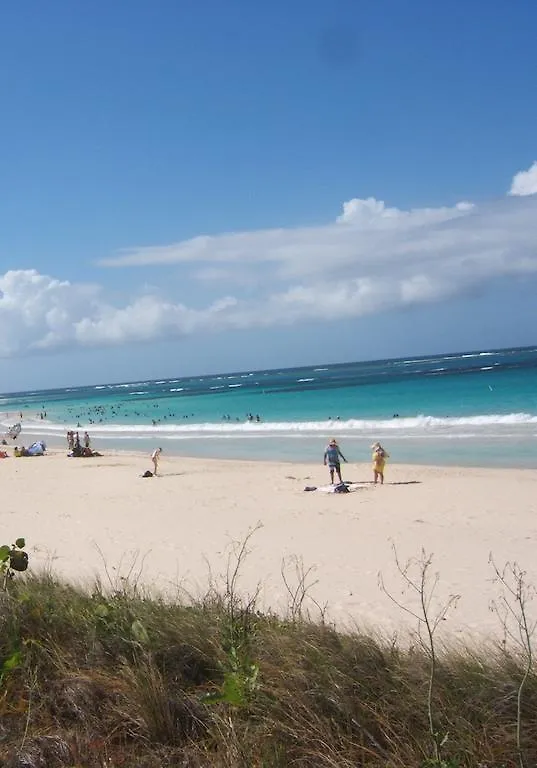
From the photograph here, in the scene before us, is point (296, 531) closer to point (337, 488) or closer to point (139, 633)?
point (337, 488)

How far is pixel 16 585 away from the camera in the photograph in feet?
17.2

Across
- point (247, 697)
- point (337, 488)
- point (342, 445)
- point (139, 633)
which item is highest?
point (139, 633)

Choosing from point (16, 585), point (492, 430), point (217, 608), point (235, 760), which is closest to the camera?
point (235, 760)

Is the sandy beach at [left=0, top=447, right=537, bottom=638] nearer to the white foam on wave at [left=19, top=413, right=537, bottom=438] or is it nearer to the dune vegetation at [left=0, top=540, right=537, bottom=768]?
the dune vegetation at [left=0, top=540, right=537, bottom=768]

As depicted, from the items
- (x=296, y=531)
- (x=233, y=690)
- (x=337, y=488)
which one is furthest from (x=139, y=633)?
(x=337, y=488)

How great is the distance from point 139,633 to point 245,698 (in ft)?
2.91

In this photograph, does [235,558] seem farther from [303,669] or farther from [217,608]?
[303,669]

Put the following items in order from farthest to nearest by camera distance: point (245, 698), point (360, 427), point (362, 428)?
point (360, 427), point (362, 428), point (245, 698)

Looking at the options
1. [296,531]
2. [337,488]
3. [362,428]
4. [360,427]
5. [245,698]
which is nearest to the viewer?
[245,698]

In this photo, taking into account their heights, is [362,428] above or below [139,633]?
below

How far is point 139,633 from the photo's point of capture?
13.1 ft

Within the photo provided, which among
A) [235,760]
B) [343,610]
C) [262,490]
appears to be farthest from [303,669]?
[262,490]

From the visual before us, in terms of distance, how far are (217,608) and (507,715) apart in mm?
2019

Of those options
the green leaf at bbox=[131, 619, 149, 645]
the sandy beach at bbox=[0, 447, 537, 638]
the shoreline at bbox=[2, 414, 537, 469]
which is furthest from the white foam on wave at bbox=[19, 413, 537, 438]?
the green leaf at bbox=[131, 619, 149, 645]
